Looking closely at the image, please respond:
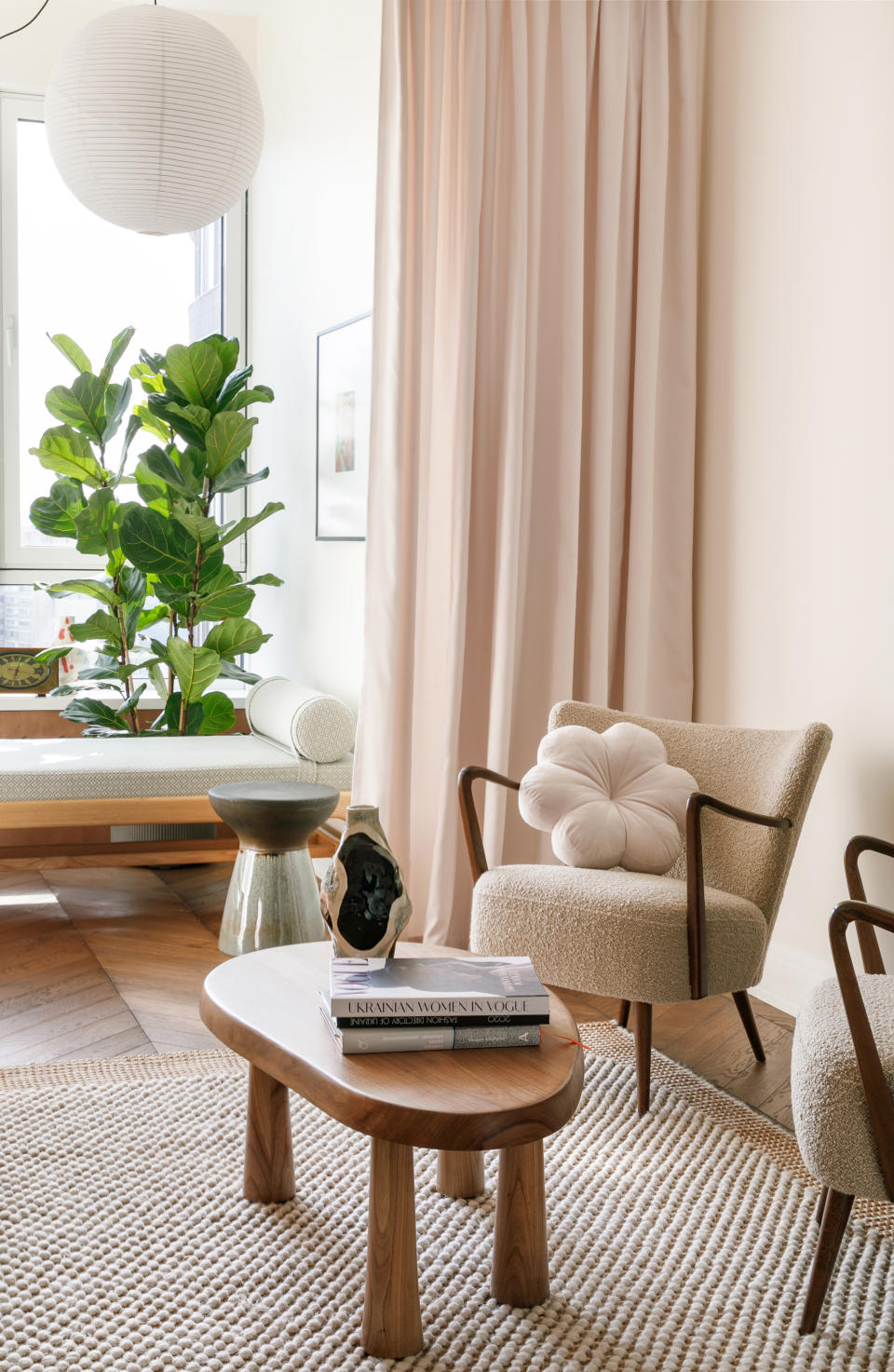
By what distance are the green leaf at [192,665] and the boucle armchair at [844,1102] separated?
284 cm

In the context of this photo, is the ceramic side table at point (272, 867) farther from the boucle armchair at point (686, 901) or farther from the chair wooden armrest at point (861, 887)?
the chair wooden armrest at point (861, 887)

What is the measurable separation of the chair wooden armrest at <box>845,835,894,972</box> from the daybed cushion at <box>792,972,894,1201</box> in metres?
0.36

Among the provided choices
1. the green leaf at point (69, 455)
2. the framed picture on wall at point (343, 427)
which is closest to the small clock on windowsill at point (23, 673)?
the green leaf at point (69, 455)

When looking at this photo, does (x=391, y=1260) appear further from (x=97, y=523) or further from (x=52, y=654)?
(x=52, y=654)

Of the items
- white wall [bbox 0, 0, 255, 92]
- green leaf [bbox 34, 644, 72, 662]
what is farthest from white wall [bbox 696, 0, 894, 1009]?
white wall [bbox 0, 0, 255, 92]

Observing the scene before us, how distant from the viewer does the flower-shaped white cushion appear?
246 cm

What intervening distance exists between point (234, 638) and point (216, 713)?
0.28 metres

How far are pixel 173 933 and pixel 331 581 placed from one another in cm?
153

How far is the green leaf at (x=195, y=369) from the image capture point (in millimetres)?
4043

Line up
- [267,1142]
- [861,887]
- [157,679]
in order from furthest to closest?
1. [157,679]
2. [861,887]
3. [267,1142]

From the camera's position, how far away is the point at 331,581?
4.40 meters

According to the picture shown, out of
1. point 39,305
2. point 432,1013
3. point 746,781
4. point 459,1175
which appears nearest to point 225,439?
point 39,305

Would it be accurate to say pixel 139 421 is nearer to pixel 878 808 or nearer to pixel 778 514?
pixel 778 514

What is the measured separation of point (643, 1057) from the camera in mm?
2234
